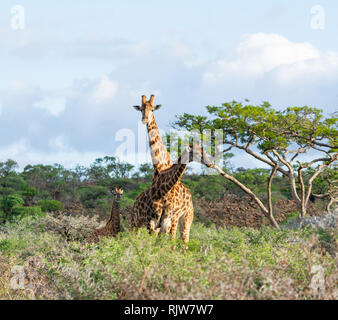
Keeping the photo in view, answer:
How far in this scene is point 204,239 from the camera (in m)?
11.1

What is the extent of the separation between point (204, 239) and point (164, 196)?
2276mm

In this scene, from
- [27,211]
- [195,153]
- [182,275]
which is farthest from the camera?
[27,211]

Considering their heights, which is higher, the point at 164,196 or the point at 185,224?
the point at 164,196

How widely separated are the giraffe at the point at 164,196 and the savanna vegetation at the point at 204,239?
0.53 meters

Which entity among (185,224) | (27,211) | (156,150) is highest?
(156,150)

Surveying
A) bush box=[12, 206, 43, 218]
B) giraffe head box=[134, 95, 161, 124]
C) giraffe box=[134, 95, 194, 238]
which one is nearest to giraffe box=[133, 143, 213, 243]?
giraffe box=[134, 95, 194, 238]

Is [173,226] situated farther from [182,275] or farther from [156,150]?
[182,275]

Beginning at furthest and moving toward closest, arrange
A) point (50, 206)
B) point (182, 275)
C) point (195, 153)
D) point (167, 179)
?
point (50, 206) < point (167, 179) < point (195, 153) < point (182, 275)

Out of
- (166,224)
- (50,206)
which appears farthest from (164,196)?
(50,206)

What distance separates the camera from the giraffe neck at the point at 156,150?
10.3 m

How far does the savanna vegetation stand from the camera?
5.79 metres

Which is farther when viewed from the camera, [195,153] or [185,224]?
[185,224]

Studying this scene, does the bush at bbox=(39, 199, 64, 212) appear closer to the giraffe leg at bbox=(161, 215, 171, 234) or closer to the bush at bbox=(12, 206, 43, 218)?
the bush at bbox=(12, 206, 43, 218)

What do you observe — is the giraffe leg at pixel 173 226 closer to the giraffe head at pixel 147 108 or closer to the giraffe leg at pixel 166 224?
the giraffe leg at pixel 166 224
